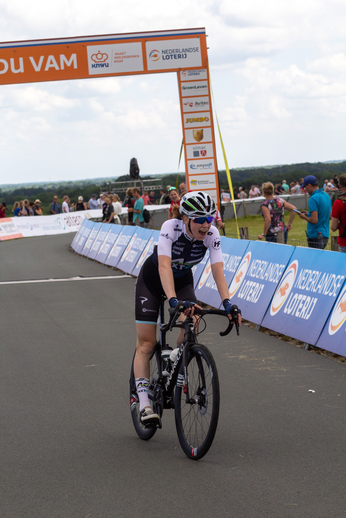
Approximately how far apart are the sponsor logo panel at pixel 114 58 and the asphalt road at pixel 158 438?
10.8 m

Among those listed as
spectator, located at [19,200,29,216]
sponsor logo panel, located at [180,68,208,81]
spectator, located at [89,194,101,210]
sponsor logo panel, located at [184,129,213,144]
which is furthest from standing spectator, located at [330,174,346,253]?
spectator, located at [89,194,101,210]

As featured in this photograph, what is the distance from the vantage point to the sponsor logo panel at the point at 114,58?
1780 cm

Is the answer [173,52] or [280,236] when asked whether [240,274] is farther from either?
[173,52]

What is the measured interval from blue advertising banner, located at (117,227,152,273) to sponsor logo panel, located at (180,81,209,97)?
4.30 m

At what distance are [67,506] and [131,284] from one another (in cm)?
1044

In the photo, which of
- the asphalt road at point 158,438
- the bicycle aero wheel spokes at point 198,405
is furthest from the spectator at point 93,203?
the bicycle aero wheel spokes at point 198,405

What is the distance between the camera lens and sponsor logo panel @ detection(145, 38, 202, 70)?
17875mm

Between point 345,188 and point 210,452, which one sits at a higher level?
point 345,188

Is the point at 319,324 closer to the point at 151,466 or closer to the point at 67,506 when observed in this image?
the point at 151,466

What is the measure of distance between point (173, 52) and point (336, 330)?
41.7 feet

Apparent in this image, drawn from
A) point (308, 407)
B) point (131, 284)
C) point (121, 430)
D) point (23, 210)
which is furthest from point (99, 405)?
point (23, 210)

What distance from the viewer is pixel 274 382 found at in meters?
6.38

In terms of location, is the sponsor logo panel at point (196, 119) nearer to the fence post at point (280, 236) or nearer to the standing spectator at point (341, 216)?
the fence post at point (280, 236)

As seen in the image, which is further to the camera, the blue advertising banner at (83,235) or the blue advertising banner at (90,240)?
the blue advertising banner at (83,235)
